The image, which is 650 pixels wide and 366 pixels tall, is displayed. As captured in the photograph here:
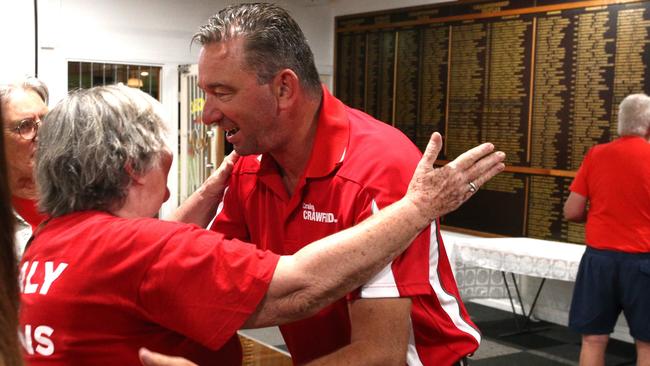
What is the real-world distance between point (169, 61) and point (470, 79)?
2.83 metres

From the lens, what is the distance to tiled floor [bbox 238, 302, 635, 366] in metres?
5.12

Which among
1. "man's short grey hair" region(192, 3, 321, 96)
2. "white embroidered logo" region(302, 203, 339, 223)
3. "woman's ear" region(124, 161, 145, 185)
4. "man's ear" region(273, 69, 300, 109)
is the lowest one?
"white embroidered logo" region(302, 203, 339, 223)

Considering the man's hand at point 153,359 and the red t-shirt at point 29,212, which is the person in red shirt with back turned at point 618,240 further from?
the man's hand at point 153,359

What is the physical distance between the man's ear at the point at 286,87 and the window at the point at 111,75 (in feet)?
17.2

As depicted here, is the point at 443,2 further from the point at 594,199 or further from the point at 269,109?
the point at 269,109

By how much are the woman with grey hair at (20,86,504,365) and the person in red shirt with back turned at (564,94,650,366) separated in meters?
2.90

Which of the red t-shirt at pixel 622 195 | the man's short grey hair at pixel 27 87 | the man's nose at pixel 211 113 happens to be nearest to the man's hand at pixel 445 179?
the man's nose at pixel 211 113

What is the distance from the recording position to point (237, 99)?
167 cm

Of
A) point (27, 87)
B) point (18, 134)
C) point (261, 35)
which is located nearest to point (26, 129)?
point (18, 134)

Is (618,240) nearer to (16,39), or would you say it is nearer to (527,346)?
(527,346)

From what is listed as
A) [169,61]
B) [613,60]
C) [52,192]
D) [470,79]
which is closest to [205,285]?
[52,192]

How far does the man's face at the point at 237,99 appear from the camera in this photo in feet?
5.42

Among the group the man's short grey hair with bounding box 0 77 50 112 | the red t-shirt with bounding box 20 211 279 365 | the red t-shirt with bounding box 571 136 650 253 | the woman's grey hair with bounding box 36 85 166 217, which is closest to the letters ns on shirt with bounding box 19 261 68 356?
the red t-shirt with bounding box 20 211 279 365

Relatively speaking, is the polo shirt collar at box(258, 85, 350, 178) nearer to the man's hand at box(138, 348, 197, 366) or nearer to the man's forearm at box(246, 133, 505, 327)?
the man's forearm at box(246, 133, 505, 327)
